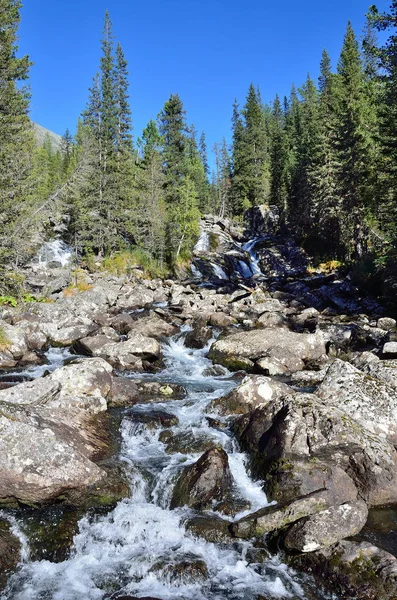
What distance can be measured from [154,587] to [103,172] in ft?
134

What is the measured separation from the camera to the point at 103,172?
41281 mm

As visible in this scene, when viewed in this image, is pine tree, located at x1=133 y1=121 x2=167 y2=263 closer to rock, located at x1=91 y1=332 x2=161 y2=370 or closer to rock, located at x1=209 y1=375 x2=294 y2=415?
rock, located at x1=91 y1=332 x2=161 y2=370

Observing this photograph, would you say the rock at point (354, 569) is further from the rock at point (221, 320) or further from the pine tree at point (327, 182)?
the pine tree at point (327, 182)

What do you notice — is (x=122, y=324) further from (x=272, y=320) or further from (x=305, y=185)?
(x=305, y=185)

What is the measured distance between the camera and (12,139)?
2417cm

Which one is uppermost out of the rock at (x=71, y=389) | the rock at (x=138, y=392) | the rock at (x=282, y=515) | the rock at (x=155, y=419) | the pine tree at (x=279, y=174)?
the pine tree at (x=279, y=174)

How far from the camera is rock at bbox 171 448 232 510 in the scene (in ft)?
25.2

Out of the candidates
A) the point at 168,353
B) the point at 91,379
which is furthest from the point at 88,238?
the point at 91,379

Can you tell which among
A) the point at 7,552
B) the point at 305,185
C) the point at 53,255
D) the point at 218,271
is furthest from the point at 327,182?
the point at 7,552

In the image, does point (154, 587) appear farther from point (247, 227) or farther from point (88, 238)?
point (247, 227)

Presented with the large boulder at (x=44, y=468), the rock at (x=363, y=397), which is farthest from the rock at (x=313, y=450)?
the large boulder at (x=44, y=468)

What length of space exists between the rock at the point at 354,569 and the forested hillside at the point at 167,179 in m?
17.2

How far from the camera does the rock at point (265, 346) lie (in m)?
16.5

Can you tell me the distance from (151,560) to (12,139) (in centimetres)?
2522
